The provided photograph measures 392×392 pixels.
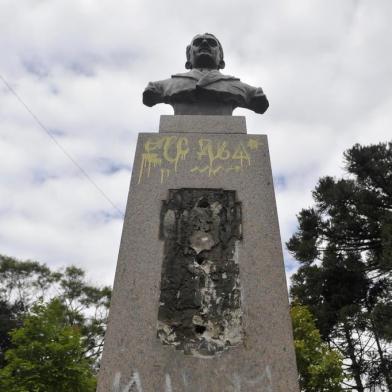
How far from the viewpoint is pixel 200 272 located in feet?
11.9

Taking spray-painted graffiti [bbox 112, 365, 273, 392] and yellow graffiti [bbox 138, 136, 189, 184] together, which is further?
yellow graffiti [bbox 138, 136, 189, 184]

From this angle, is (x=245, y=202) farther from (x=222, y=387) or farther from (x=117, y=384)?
(x=117, y=384)

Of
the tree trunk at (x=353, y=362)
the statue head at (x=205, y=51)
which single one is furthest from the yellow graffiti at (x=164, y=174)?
the tree trunk at (x=353, y=362)

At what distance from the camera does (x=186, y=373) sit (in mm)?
3180

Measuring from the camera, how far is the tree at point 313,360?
1290 centimetres

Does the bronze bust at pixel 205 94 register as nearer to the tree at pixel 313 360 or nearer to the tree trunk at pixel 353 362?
the tree at pixel 313 360

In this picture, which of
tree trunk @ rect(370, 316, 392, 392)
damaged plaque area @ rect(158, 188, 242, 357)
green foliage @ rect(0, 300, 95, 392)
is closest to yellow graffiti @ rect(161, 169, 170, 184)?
damaged plaque area @ rect(158, 188, 242, 357)

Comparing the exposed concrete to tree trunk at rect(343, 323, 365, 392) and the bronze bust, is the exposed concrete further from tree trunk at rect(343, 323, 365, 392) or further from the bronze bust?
tree trunk at rect(343, 323, 365, 392)

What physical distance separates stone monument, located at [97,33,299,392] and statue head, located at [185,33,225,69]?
4.40ft

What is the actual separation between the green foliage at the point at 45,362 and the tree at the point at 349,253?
8502mm

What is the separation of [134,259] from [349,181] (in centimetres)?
1453

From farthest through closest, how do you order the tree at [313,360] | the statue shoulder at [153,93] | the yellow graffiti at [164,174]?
the tree at [313,360], the statue shoulder at [153,93], the yellow graffiti at [164,174]

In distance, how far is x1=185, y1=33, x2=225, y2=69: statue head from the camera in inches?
222

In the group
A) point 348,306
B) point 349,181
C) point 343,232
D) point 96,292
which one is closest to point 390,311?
point 348,306
